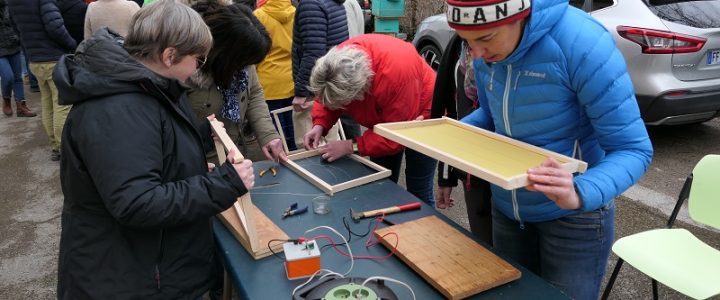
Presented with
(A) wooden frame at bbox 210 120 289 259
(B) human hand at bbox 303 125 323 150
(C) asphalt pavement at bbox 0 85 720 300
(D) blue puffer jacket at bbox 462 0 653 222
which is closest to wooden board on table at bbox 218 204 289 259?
(A) wooden frame at bbox 210 120 289 259

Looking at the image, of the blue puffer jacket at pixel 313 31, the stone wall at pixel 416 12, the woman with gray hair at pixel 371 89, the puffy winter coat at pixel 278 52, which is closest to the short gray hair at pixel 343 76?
the woman with gray hair at pixel 371 89

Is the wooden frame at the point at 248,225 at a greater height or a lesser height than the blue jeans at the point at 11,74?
greater

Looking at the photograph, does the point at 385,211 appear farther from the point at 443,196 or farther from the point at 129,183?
the point at 129,183

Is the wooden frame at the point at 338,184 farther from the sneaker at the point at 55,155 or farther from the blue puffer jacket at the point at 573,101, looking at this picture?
the sneaker at the point at 55,155

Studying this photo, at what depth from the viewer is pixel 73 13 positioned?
5.21 metres

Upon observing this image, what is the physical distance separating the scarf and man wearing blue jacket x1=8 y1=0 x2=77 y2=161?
295 cm

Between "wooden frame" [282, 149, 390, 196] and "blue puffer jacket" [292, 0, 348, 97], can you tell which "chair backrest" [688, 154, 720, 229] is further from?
"blue puffer jacket" [292, 0, 348, 97]

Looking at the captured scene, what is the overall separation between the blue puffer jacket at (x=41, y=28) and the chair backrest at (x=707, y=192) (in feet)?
16.8

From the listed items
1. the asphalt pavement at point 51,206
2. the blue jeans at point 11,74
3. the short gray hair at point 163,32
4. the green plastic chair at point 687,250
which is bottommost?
the asphalt pavement at point 51,206

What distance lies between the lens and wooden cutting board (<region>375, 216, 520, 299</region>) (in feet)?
4.67

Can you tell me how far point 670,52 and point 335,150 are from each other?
3216mm

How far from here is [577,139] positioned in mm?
1482

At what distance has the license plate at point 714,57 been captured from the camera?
420 cm

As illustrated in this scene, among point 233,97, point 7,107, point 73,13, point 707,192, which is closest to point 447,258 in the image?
point 233,97
